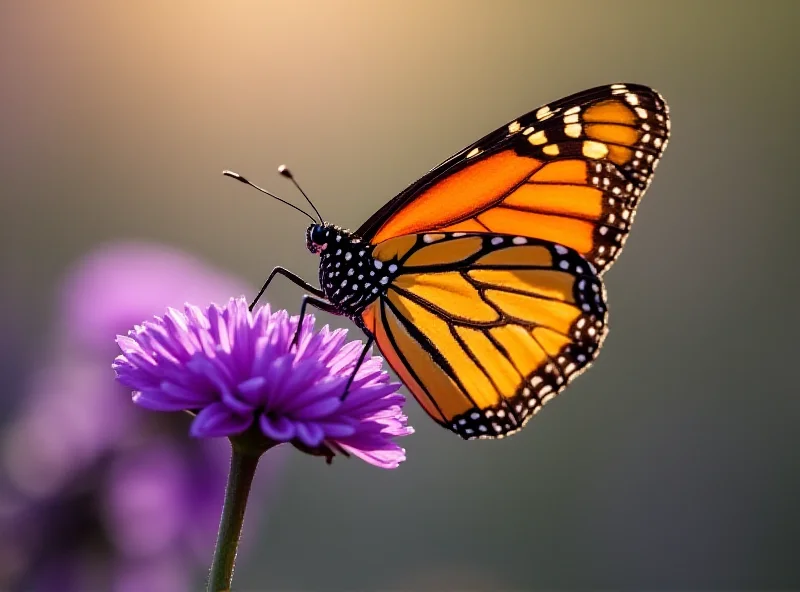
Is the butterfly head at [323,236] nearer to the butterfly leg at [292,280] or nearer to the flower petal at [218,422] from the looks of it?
the butterfly leg at [292,280]

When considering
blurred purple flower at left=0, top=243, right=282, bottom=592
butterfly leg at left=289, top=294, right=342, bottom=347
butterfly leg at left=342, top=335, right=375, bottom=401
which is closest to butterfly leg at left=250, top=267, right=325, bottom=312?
butterfly leg at left=289, top=294, right=342, bottom=347

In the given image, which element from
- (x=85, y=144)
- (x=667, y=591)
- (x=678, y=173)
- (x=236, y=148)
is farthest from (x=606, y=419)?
(x=85, y=144)

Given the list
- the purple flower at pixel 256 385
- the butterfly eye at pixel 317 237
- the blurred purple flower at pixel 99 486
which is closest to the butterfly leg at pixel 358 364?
the purple flower at pixel 256 385

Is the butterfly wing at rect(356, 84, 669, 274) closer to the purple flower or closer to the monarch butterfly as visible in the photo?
the monarch butterfly

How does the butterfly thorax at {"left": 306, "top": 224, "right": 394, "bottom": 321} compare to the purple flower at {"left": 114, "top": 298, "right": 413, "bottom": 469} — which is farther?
the butterfly thorax at {"left": 306, "top": 224, "right": 394, "bottom": 321}

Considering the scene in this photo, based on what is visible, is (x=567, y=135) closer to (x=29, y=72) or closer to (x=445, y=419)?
(x=445, y=419)

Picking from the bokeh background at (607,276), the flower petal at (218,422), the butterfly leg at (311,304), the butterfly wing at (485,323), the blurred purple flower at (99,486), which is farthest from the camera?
the bokeh background at (607,276)
